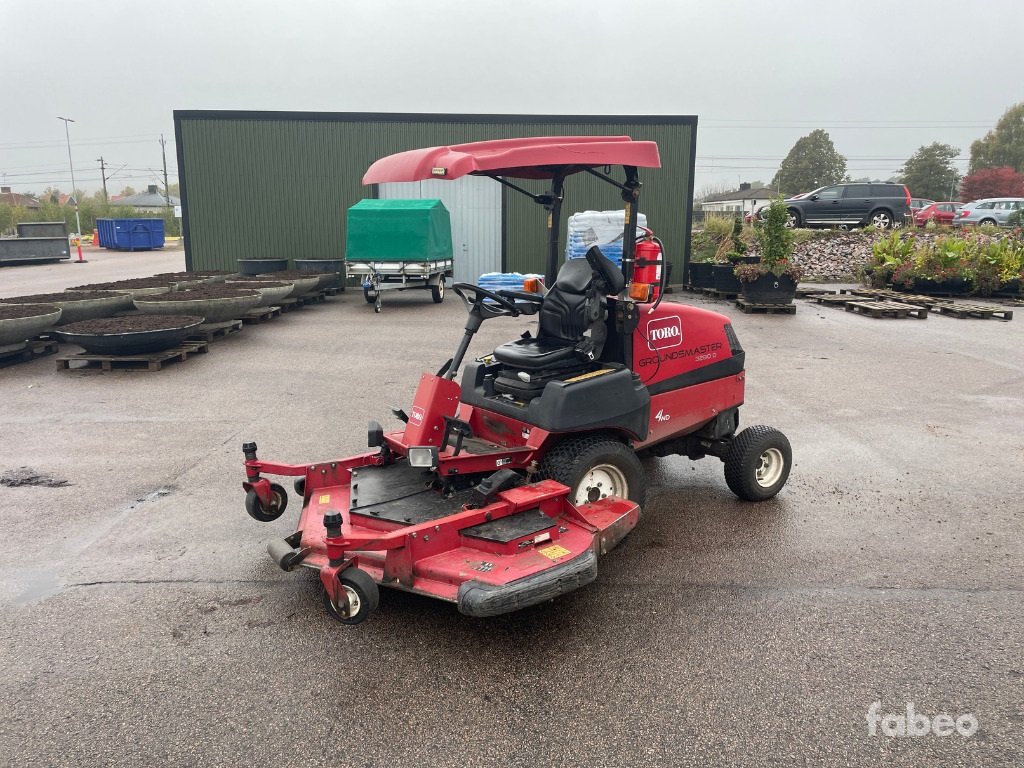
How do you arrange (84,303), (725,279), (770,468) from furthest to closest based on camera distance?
(725,279), (84,303), (770,468)

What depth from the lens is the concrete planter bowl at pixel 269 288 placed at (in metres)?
13.1

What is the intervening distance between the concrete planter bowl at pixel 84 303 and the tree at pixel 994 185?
173ft

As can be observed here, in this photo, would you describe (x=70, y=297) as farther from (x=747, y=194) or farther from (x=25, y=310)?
(x=747, y=194)

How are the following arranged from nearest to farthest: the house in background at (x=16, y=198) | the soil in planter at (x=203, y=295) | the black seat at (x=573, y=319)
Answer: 1. the black seat at (x=573, y=319)
2. the soil in planter at (x=203, y=295)
3. the house in background at (x=16, y=198)

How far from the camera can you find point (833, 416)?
7293mm

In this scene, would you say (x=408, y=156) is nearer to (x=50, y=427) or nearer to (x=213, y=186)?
(x=50, y=427)

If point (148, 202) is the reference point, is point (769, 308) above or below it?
below

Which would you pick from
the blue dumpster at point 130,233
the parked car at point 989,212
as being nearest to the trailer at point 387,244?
the parked car at point 989,212

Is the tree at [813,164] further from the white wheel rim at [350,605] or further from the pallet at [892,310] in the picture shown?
the white wheel rim at [350,605]

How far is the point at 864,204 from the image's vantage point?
85.7 feet

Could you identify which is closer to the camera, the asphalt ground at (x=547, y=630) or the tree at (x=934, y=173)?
the asphalt ground at (x=547, y=630)

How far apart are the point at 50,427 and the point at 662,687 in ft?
20.5

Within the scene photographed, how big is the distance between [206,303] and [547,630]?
30.7ft

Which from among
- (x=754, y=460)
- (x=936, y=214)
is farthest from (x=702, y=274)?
(x=936, y=214)
